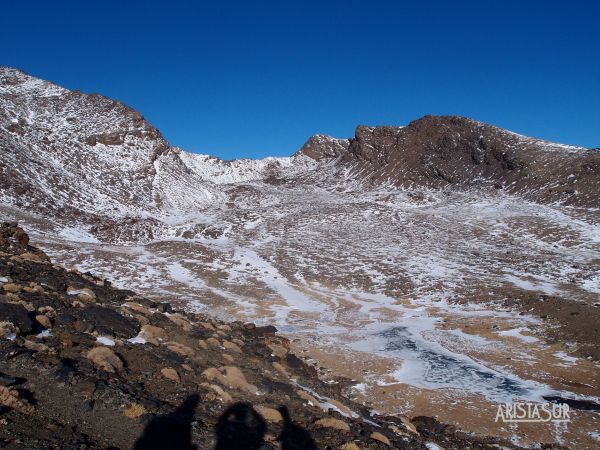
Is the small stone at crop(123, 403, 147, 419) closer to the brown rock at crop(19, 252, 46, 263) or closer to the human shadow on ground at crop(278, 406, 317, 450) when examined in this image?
the human shadow on ground at crop(278, 406, 317, 450)

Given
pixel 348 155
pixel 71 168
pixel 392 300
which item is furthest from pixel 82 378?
pixel 348 155

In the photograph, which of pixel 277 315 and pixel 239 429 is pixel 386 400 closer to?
pixel 239 429

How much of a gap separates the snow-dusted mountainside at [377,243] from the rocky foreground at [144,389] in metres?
4.03

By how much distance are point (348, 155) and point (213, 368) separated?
99.6 m

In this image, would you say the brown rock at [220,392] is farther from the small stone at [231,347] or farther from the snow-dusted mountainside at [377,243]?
the snow-dusted mountainside at [377,243]

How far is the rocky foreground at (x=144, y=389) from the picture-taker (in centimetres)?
686

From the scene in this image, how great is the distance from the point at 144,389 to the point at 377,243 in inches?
1555

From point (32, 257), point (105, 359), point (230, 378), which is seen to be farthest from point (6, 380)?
point (32, 257)

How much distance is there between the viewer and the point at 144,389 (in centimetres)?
852

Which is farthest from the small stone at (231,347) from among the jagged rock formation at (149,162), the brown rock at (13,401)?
the jagged rock formation at (149,162)

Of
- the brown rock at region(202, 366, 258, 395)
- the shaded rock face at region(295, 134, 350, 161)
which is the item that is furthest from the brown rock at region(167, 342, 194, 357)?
the shaded rock face at region(295, 134, 350, 161)

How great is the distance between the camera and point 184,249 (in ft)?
137

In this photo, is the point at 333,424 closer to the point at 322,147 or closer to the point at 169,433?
the point at 169,433

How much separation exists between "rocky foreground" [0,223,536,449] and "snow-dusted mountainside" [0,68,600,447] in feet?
13.2
